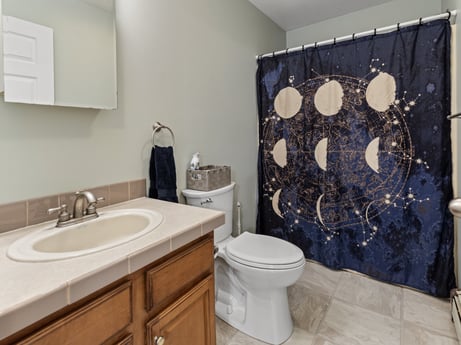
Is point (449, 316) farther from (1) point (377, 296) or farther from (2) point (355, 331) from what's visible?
(2) point (355, 331)

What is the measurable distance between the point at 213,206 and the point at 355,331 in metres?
1.10

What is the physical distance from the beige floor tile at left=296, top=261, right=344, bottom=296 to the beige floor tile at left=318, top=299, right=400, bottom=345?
0.21 metres

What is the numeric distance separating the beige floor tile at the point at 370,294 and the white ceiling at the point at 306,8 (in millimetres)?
2318

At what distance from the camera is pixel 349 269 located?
2.12 m

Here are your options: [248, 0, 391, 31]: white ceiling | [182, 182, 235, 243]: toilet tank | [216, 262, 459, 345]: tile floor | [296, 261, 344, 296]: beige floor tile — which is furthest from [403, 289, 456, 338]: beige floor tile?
[248, 0, 391, 31]: white ceiling

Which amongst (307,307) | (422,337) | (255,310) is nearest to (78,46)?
(255,310)

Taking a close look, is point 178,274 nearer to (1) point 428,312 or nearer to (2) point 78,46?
(2) point 78,46

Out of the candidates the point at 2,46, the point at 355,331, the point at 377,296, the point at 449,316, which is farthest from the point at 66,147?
the point at 449,316

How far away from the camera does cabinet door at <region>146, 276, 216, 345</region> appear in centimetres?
83

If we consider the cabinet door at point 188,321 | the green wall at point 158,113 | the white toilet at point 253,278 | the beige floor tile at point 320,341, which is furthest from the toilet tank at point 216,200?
the beige floor tile at point 320,341

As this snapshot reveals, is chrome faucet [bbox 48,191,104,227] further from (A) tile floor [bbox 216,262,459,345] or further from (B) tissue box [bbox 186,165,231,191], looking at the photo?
(A) tile floor [bbox 216,262,459,345]

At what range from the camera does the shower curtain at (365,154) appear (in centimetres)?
175

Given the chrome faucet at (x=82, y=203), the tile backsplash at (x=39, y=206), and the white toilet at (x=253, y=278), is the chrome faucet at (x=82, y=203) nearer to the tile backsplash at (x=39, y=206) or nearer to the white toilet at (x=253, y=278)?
the tile backsplash at (x=39, y=206)

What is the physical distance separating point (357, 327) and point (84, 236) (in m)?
1.57
